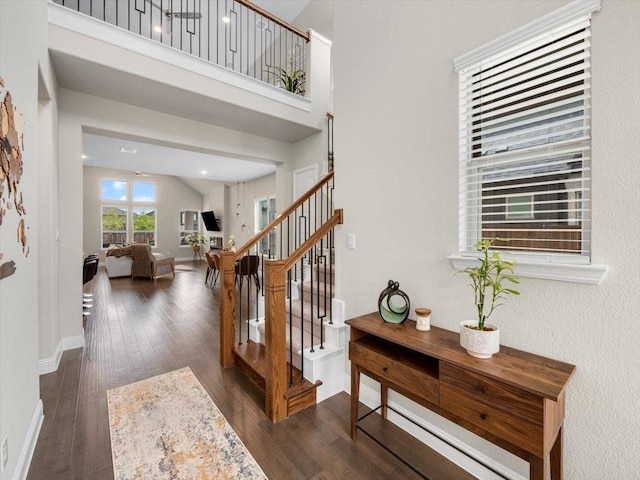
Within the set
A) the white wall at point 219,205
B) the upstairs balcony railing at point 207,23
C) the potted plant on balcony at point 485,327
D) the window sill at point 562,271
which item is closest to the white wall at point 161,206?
the white wall at point 219,205

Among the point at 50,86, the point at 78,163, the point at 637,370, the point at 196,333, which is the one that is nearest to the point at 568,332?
the point at 637,370

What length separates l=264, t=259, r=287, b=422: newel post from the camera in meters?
1.99

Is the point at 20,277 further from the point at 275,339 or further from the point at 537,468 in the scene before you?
the point at 537,468

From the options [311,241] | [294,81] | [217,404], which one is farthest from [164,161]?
[217,404]

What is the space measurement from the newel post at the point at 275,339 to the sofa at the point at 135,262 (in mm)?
6908

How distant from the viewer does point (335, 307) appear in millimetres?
2520

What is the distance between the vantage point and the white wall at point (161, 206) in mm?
9978

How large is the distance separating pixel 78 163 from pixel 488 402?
14.7 feet

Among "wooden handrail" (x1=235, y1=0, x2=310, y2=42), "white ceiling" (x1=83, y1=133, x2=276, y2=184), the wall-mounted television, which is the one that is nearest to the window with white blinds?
"wooden handrail" (x1=235, y1=0, x2=310, y2=42)

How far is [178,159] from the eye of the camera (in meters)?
7.36

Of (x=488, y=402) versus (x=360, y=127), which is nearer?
(x=488, y=402)

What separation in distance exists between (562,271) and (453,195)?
0.68m

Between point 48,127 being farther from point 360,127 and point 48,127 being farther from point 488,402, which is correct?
point 488,402

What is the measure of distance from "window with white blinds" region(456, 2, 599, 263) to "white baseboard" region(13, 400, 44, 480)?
2811mm
